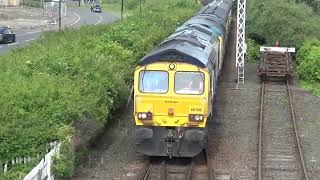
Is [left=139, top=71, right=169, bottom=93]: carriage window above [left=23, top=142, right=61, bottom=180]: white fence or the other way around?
above

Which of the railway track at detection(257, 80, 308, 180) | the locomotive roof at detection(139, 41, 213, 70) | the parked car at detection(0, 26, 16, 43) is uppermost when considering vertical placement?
the parked car at detection(0, 26, 16, 43)

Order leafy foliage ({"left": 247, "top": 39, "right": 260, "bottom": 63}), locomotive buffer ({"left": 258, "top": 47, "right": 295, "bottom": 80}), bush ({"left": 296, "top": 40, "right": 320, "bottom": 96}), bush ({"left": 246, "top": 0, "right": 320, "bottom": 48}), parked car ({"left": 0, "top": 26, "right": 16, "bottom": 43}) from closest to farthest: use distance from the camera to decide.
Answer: bush ({"left": 296, "top": 40, "right": 320, "bottom": 96}), locomotive buffer ({"left": 258, "top": 47, "right": 295, "bottom": 80}), bush ({"left": 246, "top": 0, "right": 320, "bottom": 48}), leafy foliage ({"left": 247, "top": 39, "right": 260, "bottom": 63}), parked car ({"left": 0, "top": 26, "right": 16, "bottom": 43})

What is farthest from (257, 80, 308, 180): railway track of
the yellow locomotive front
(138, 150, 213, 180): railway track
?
the yellow locomotive front

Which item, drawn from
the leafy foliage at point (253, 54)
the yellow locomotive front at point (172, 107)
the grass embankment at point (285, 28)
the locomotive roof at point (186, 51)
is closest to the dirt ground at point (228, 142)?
the yellow locomotive front at point (172, 107)

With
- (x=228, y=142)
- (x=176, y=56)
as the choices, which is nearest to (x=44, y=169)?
(x=176, y=56)

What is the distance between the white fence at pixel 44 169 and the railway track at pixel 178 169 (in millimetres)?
2042

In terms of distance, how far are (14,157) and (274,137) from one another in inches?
334

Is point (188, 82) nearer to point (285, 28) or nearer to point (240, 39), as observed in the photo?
point (240, 39)

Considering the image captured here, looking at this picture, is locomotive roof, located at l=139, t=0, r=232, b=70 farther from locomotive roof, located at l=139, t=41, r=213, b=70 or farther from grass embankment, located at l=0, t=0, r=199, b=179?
grass embankment, located at l=0, t=0, r=199, b=179

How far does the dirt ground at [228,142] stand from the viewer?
1388cm

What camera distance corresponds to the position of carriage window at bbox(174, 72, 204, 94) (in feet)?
45.1

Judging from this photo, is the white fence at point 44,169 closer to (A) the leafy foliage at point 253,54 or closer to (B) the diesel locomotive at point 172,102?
(B) the diesel locomotive at point 172,102

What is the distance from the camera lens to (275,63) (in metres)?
27.3

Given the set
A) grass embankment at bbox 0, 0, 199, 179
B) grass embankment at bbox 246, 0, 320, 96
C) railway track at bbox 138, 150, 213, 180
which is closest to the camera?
grass embankment at bbox 0, 0, 199, 179
